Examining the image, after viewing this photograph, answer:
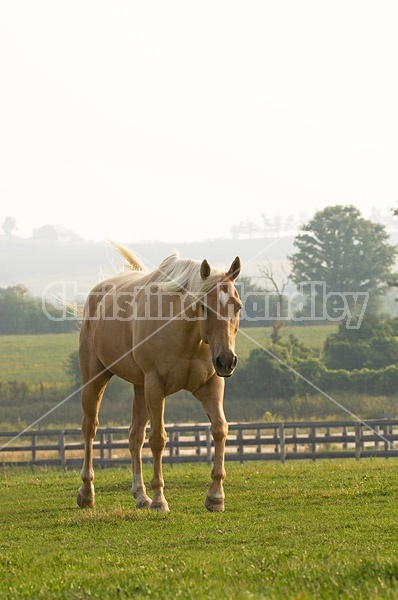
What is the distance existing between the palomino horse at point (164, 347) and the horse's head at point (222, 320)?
1 centimetres

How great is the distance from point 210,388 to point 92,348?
9.80 feet

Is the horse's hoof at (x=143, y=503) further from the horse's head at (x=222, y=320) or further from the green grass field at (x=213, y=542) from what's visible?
the horse's head at (x=222, y=320)

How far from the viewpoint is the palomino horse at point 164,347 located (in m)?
12.1

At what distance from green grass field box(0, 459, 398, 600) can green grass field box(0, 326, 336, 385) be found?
48778mm

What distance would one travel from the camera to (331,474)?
1734 centimetres

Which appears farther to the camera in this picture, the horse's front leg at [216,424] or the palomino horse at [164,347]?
the horse's front leg at [216,424]

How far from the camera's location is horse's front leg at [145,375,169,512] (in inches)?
505

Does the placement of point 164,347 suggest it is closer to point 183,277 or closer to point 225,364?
point 183,277

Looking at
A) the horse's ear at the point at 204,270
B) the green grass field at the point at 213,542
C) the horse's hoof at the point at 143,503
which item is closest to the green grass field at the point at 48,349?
the green grass field at the point at 213,542

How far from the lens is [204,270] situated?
12.3 metres

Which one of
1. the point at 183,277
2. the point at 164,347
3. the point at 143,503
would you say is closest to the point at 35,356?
the point at 143,503

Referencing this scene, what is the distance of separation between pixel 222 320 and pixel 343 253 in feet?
262

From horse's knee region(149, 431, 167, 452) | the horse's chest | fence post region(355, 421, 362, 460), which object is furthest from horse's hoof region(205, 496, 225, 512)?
fence post region(355, 421, 362, 460)

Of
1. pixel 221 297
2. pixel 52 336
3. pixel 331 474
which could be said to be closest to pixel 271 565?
pixel 221 297
